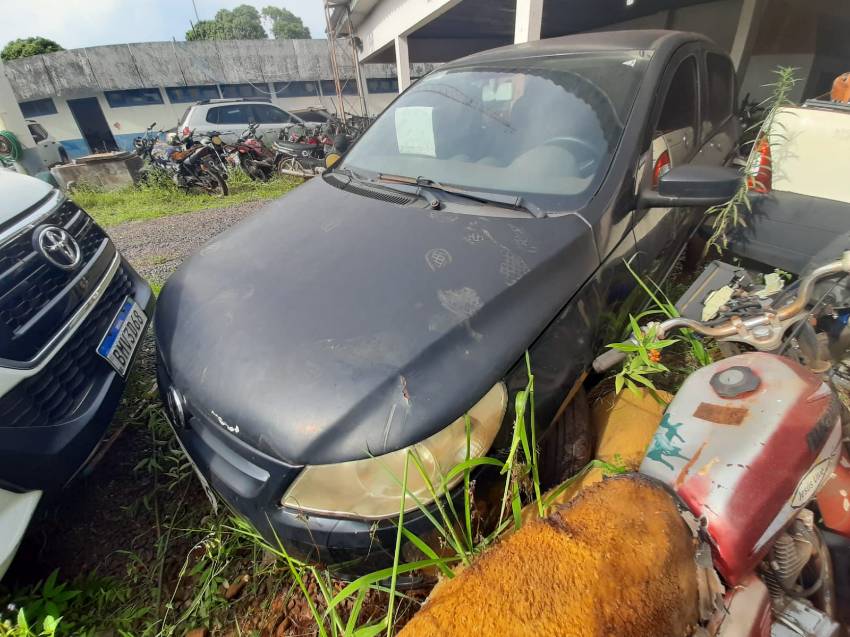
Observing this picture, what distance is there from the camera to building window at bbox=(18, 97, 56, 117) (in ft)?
58.5

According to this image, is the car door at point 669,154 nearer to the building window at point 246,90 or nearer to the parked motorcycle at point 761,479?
the parked motorcycle at point 761,479

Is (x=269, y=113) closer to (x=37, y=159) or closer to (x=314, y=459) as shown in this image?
(x=37, y=159)

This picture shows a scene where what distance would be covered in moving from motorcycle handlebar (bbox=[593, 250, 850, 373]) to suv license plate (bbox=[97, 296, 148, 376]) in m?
1.86

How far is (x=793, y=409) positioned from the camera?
88 cm

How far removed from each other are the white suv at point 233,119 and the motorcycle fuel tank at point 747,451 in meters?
9.77

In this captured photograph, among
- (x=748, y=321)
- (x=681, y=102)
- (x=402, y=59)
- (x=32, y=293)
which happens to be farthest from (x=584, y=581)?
(x=402, y=59)

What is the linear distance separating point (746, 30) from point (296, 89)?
18.8 m

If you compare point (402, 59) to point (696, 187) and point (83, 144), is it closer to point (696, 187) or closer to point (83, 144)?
point (696, 187)

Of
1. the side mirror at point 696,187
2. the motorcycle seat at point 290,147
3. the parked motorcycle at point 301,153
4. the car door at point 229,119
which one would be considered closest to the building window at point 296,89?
the car door at point 229,119

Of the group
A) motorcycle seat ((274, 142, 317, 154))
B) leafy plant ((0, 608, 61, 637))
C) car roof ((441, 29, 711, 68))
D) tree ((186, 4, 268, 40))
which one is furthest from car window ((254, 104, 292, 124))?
tree ((186, 4, 268, 40))

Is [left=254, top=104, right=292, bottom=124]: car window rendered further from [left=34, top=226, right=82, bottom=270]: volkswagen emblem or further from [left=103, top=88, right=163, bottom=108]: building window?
[left=103, top=88, right=163, bottom=108]: building window

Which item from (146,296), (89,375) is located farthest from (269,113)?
(89,375)

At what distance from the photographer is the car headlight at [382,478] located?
3.26 feet

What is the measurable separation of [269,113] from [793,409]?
1140 centimetres
